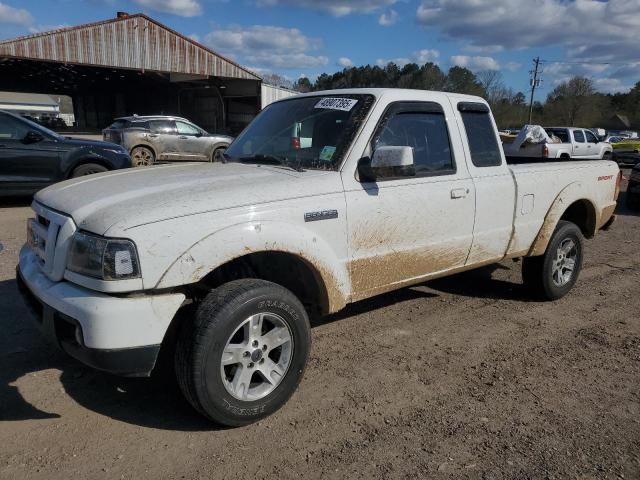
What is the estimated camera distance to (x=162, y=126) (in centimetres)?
1644

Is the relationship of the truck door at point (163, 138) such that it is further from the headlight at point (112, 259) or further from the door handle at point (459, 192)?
the headlight at point (112, 259)

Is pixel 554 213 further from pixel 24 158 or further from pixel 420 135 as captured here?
pixel 24 158

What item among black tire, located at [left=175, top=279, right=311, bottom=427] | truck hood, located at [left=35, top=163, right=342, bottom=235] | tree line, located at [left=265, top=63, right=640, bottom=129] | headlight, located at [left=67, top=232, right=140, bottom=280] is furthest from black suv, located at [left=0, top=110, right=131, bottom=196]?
tree line, located at [left=265, top=63, right=640, bottom=129]

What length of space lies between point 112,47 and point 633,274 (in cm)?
2726

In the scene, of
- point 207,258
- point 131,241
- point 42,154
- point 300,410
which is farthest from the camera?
point 42,154

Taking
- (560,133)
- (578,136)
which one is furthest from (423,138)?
(578,136)

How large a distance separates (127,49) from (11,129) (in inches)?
814

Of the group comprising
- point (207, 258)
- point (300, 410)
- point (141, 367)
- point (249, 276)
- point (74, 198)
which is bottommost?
point (300, 410)

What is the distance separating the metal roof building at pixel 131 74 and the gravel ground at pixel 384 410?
2560 centimetres

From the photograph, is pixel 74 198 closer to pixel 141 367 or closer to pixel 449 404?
pixel 141 367

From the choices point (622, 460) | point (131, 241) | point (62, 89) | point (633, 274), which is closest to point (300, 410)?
point (131, 241)

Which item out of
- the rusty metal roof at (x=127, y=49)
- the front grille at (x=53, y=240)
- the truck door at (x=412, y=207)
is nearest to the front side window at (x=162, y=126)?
the rusty metal roof at (x=127, y=49)

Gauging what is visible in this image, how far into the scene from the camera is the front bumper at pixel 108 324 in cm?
250

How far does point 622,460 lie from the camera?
2.76m
